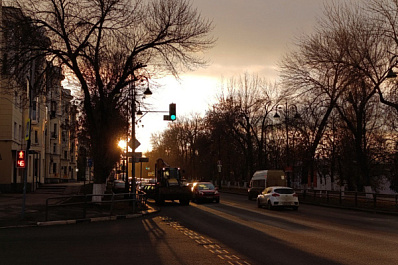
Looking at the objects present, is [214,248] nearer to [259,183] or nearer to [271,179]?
[271,179]

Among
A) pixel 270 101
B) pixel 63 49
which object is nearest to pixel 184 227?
pixel 63 49

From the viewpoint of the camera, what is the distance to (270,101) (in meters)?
56.0

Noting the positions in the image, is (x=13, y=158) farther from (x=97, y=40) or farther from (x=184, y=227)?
(x=184, y=227)

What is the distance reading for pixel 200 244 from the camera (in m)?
12.2

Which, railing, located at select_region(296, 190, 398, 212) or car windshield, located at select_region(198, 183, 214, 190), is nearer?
railing, located at select_region(296, 190, 398, 212)

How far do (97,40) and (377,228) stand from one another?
16959 millimetres

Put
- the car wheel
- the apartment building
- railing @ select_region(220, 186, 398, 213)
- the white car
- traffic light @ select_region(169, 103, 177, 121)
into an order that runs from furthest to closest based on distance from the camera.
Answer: the car wheel, the white car, railing @ select_region(220, 186, 398, 213), traffic light @ select_region(169, 103, 177, 121), the apartment building

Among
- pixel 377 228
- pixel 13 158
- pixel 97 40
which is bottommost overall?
pixel 377 228

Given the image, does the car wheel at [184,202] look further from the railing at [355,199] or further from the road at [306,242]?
the road at [306,242]

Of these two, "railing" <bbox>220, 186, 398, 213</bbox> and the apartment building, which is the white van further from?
the apartment building

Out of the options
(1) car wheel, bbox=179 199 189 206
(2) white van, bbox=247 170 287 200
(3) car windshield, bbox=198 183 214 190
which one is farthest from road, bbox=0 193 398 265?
(3) car windshield, bbox=198 183 214 190

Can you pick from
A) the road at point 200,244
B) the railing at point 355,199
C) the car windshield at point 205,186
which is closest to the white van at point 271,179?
the railing at point 355,199

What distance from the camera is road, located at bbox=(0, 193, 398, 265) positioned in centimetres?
967

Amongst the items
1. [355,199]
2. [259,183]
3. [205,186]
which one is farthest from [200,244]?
[259,183]
